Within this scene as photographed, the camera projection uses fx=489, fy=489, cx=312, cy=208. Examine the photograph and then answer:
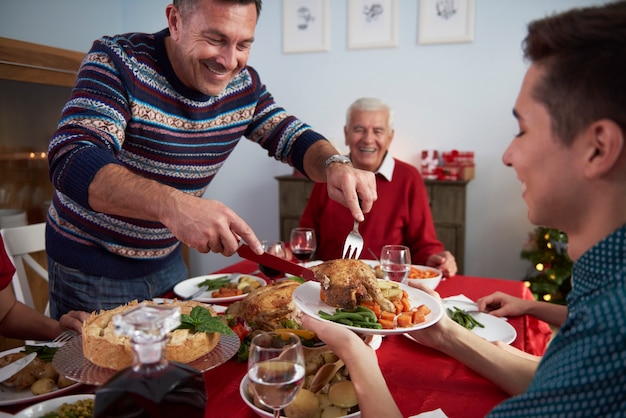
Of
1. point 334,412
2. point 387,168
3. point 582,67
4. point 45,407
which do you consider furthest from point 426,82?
point 45,407

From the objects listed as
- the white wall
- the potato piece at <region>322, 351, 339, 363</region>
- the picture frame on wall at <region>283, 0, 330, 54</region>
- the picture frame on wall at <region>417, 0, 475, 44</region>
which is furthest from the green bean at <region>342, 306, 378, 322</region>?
the picture frame on wall at <region>283, 0, 330, 54</region>

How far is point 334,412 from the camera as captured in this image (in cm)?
107

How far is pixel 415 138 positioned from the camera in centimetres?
484

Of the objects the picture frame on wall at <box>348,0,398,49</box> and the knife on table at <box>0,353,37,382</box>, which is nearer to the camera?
the knife on table at <box>0,353,37,382</box>

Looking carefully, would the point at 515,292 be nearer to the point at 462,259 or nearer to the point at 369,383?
the point at 369,383

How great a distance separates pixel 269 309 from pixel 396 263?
0.61 metres

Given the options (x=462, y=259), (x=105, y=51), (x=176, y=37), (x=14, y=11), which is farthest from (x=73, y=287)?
(x=462, y=259)

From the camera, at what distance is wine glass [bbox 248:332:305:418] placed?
925 mm

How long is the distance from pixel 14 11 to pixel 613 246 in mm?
4616

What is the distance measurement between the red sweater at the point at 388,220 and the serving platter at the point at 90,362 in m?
1.78

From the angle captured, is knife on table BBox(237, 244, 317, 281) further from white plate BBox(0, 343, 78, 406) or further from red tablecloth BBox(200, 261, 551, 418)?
white plate BBox(0, 343, 78, 406)

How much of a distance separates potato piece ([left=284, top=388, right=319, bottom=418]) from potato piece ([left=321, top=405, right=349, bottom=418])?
0.02 m

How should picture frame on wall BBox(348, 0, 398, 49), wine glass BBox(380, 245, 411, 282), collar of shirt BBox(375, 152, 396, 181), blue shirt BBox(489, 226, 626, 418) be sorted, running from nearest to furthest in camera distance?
blue shirt BBox(489, 226, 626, 418), wine glass BBox(380, 245, 411, 282), collar of shirt BBox(375, 152, 396, 181), picture frame on wall BBox(348, 0, 398, 49)

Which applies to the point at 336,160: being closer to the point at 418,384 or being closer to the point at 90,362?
the point at 418,384
